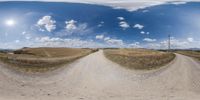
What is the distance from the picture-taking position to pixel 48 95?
2220 centimetres

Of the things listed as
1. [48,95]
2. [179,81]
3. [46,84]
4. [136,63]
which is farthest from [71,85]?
[136,63]

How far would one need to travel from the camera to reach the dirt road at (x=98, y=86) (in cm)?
2220

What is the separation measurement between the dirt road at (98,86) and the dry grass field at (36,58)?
1.54m

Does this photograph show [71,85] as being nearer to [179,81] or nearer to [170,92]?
[170,92]

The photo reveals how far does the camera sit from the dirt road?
22.2 meters

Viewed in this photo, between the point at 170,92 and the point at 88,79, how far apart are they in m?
7.29

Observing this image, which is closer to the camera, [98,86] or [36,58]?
[98,86]

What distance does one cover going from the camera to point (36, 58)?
112ft

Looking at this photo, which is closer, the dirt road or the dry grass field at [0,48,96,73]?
the dirt road

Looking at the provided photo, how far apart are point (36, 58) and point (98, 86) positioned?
990 centimetres

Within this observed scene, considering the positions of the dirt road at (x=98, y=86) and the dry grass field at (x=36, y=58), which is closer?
the dirt road at (x=98, y=86)

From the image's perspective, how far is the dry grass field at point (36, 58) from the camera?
30383 mm

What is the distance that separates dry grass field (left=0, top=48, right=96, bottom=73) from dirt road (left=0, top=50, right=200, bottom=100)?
5.05 feet

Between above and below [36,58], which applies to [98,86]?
below
